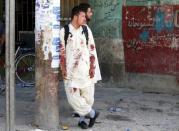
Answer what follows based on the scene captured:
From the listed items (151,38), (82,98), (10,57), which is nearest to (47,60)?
(82,98)

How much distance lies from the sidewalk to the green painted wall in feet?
3.48

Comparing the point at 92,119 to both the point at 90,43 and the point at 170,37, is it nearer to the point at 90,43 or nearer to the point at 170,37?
the point at 90,43

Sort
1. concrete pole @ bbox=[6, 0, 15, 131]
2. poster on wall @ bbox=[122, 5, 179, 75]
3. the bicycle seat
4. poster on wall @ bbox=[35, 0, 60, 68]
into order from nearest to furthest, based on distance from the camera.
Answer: concrete pole @ bbox=[6, 0, 15, 131] → poster on wall @ bbox=[35, 0, 60, 68] → poster on wall @ bbox=[122, 5, 179, 75] → the bicycle seat

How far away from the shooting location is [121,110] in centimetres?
914

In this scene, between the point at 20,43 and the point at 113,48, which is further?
the point at 20,43

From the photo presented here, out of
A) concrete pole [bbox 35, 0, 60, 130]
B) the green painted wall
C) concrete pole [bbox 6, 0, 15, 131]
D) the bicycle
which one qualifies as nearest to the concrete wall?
the green painted wall

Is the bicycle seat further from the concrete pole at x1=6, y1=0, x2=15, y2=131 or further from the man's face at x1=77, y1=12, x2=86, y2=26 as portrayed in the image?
the concrete pole at x1=6, y1=0, x2=15, y2=131

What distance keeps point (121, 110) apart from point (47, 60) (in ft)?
6.89

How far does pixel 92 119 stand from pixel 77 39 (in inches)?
45.5

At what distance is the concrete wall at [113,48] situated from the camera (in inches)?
423

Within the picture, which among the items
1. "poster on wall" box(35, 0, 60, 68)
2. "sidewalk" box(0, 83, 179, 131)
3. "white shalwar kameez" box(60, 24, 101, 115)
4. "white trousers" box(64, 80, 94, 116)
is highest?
"poster on wall" box(35, 0, 60, 68)

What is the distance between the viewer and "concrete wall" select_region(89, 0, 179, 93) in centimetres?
1075

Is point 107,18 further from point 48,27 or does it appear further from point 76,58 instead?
point 48,27

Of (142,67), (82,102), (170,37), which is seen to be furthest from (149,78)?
(82,102)
